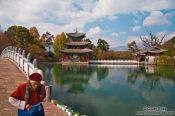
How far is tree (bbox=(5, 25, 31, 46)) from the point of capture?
179ft

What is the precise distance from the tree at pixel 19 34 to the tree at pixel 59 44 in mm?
8939

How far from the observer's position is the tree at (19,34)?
5456 centimetres

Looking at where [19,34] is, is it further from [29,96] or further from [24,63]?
[29,96]

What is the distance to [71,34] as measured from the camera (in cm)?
6794

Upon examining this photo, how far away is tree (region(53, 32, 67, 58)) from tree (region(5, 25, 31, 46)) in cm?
894

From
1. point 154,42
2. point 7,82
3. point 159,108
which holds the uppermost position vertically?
point 154,42

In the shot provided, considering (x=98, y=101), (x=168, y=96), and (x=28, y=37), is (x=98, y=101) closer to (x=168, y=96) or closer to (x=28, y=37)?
(x=168, y=96)

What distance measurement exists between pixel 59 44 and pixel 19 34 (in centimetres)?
1215

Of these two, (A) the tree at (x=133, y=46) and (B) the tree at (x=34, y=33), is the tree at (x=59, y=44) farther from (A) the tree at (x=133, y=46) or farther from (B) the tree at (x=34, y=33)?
(A) the tree at (x=133, y=46)

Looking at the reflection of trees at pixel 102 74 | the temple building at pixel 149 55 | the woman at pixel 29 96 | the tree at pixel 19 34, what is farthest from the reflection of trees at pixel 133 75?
the tree at pixel 19 34

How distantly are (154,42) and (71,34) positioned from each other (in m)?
21.4

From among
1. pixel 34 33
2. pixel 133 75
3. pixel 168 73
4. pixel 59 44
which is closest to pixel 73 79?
pixel 133 75

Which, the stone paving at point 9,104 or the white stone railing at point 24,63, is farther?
the white stone railing at point 24,63

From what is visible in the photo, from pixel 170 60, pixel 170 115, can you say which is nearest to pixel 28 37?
pixel 170 60
